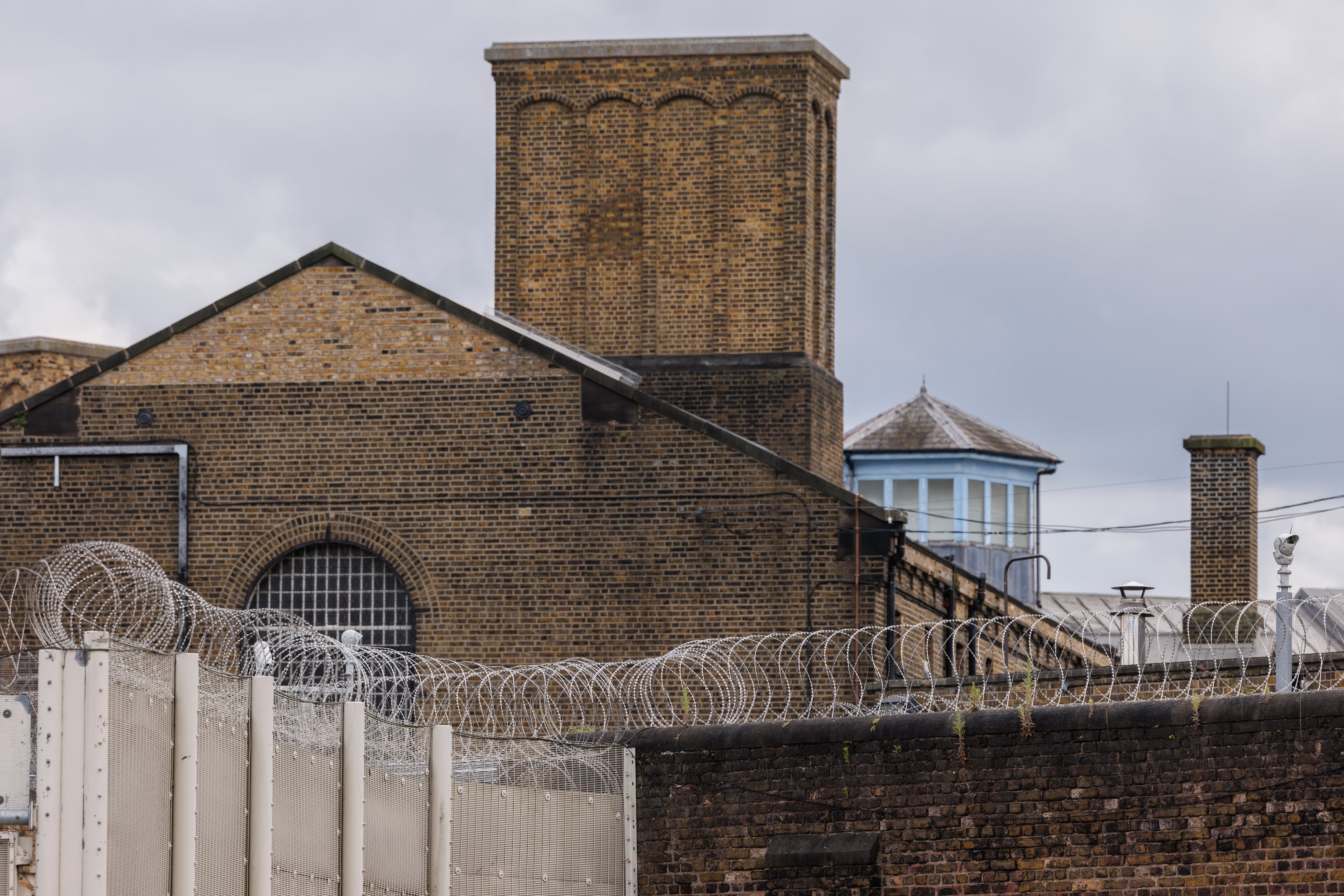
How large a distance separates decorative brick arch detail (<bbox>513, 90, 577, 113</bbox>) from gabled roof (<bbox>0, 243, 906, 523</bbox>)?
694 centimetres

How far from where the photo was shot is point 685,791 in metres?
17.0

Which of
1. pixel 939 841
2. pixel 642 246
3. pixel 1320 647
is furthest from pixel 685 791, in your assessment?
pixel 1320 647

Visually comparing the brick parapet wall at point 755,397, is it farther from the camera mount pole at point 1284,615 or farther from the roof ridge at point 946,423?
the camera mount pole at point 1284,615

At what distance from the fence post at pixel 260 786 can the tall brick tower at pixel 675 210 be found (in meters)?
18.6

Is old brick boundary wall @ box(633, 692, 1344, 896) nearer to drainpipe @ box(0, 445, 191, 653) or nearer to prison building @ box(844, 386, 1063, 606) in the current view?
drainpipe @ box(0, 445, 191, 653)

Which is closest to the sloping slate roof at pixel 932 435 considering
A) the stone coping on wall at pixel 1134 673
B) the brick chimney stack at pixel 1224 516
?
the brick chimney stack at pixel 1224 516

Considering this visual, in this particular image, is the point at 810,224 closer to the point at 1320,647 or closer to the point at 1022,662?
the point at 1022,662

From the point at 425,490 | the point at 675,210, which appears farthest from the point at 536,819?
the point at 675,210

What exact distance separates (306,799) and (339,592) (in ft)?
40.8

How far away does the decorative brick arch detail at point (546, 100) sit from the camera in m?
31.7

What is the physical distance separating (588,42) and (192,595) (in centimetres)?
1207

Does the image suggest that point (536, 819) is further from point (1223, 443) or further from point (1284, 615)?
point (1223, 443)

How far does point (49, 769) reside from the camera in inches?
412

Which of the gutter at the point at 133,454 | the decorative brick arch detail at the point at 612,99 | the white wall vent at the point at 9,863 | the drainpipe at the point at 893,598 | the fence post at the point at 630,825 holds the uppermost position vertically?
the decorative brick arch detail at the point at 612,99
